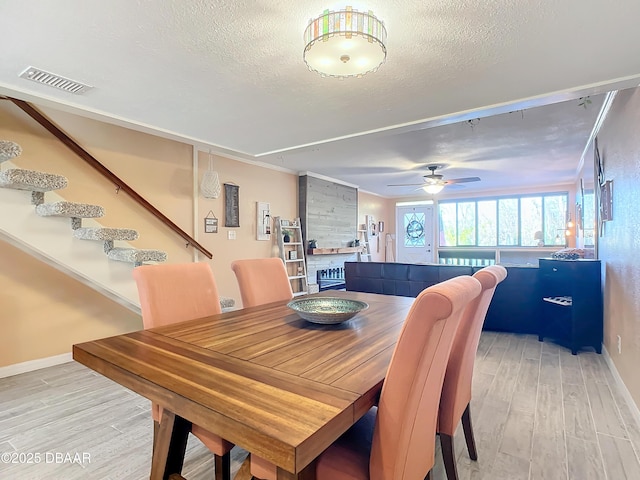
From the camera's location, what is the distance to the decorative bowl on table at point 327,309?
1653mm

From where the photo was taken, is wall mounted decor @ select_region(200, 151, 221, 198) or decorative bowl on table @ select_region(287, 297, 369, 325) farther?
wall mounted decor @ select_region(200, 151, 221, 198)

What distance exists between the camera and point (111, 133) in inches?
139

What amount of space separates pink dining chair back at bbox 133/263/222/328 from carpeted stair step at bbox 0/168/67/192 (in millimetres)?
1519

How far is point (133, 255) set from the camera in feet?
9.66

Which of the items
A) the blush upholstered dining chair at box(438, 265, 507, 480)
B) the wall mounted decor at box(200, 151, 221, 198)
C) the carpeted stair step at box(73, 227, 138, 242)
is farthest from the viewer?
the wall mounted decor at box(200, 151, 221, 198)

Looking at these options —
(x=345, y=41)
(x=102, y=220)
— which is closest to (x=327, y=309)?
(x=345, y=41)

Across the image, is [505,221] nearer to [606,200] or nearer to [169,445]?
[606,200]

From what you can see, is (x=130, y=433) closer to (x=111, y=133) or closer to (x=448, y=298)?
(x=448, y=298)

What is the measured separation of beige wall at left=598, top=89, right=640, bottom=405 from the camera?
226 centimetres

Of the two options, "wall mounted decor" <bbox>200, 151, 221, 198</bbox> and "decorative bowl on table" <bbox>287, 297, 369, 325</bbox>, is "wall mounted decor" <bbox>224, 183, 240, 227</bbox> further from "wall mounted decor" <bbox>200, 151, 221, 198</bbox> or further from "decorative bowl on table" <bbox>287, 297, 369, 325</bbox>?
"decorative bowl on table" <bbox>287, 297, 369, 325</bbox>

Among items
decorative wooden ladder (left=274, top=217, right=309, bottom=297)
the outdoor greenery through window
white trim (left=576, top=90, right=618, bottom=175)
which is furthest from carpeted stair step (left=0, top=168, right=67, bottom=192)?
the outdoor greenery through window

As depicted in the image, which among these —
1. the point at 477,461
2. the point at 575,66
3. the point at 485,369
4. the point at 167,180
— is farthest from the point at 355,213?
the point at 477,461

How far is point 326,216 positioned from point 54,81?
4.83 metres

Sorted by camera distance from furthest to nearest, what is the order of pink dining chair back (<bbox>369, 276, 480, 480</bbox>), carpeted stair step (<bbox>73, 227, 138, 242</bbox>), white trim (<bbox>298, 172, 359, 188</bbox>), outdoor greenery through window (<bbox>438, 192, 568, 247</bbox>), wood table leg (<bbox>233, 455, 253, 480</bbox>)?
outdoor greenery through window (<bbox>438, 192, 568, 247</bbox>) < white trim (<bbox>298, 172, 359, 188</bbox>) < carpeted stair step (<bbox>73, 227, 138, 242</bbox>) < wood table leg (<bbox>233, 455, 253, 480</bbox>) < pink dining chair back (<bbox>369, 276, 480, 480</bbox>)
